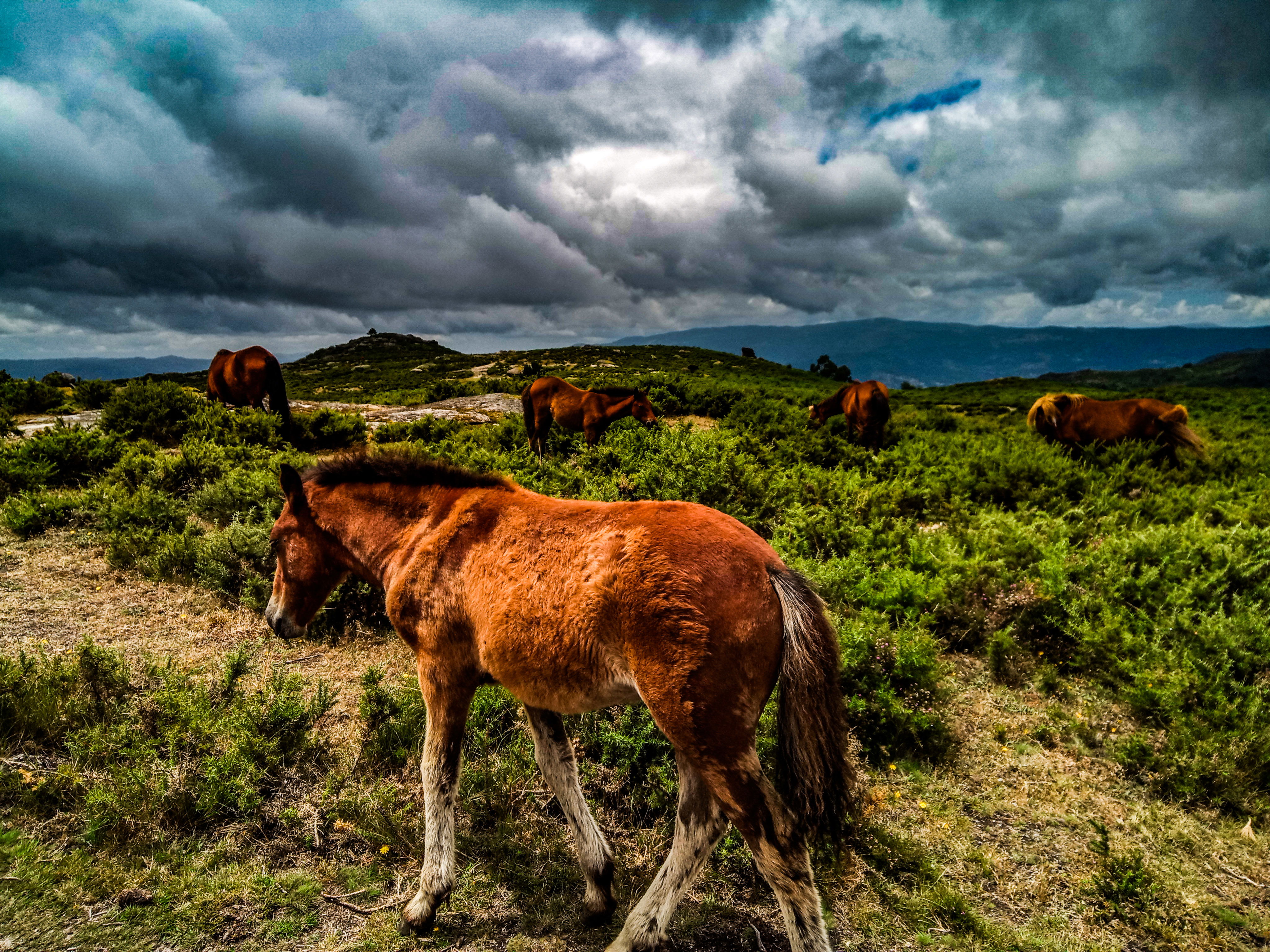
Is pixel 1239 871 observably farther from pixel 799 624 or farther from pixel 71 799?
pixel 71 799

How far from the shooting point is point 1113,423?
44.7ft

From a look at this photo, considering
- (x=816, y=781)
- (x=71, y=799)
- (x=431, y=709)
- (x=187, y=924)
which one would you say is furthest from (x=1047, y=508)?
(x=71, y=799)

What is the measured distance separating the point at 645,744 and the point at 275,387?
13.0 metres

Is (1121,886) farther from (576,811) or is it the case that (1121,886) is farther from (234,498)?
(234,498)

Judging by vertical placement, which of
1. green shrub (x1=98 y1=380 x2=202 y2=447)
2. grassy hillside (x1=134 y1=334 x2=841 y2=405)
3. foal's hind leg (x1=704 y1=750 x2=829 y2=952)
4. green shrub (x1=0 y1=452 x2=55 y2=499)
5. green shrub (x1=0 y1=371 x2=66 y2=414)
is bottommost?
foal's hind leg (x1=704 y1=750 x2=829 y2=952)

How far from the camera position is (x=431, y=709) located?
3156 mm

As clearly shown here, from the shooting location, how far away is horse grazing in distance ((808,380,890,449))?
14.5 metres

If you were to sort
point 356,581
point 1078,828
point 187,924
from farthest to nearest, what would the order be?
point 356,581, point 1078,828, point 187,924

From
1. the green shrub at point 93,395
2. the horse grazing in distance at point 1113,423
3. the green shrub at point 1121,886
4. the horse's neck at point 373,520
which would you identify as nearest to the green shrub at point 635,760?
the horse's neck at point 373,520

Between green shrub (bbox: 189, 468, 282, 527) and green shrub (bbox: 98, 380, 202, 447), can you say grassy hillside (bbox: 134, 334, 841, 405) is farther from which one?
green shrub (bbox: 189, 468, 282, 527)

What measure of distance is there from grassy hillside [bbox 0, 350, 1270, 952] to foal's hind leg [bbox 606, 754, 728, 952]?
0.34 metres

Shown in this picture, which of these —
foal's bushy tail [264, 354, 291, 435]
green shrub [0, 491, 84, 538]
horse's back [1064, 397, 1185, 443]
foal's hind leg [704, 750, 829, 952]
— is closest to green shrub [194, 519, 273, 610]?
green shrub [0, 491, 84, 538]

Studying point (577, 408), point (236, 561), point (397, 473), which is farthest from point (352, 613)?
point (577, 408)

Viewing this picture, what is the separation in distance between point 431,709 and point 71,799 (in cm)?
254
